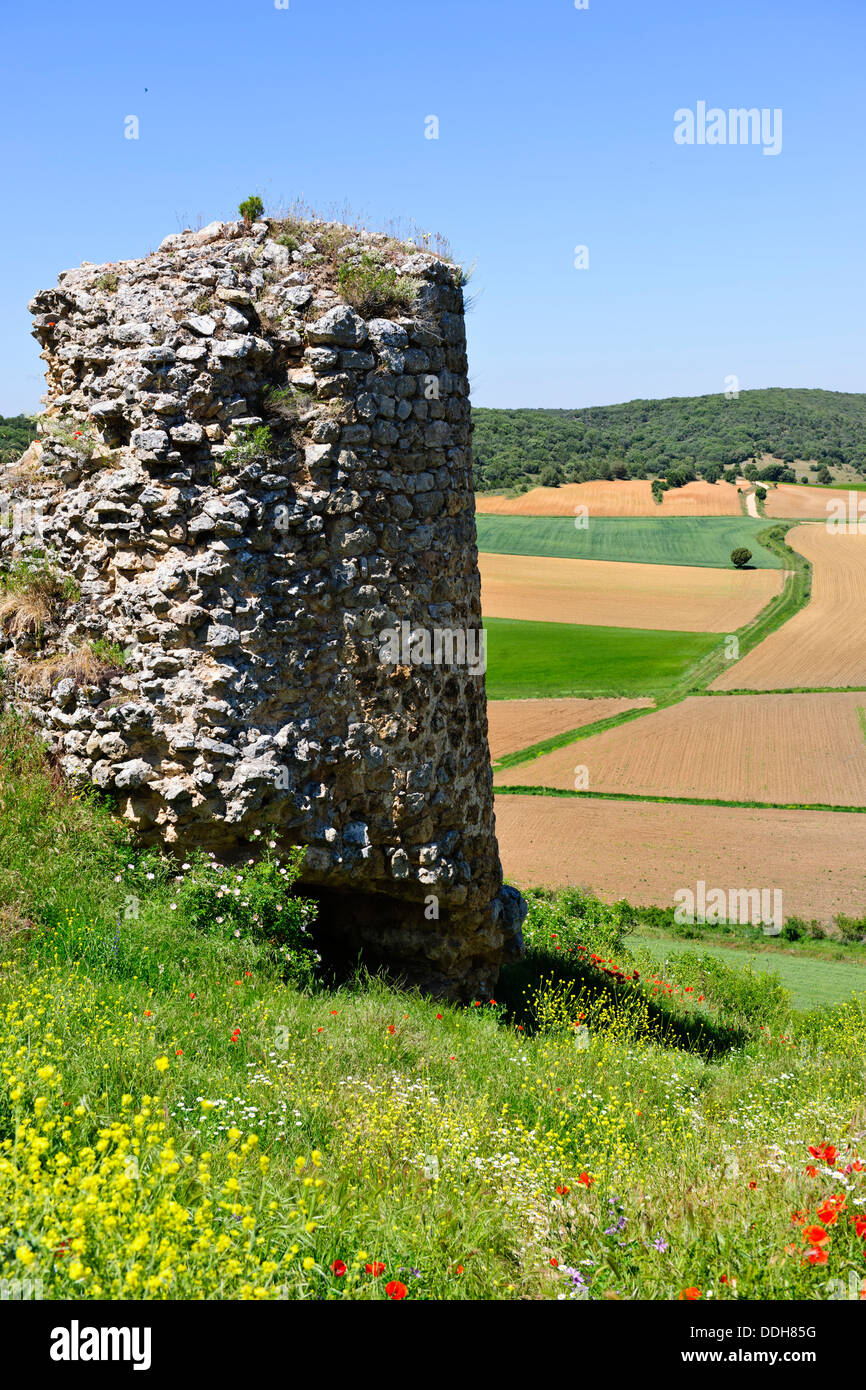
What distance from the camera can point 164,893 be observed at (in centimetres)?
694

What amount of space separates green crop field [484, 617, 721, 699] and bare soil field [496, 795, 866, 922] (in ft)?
42.7

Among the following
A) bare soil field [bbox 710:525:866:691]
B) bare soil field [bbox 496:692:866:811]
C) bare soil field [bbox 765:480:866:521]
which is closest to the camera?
bare soil field [bbox 496:692:866:811]

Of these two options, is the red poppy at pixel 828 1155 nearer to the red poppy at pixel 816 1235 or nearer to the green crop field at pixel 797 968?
the red poppy at pixel 816 1235

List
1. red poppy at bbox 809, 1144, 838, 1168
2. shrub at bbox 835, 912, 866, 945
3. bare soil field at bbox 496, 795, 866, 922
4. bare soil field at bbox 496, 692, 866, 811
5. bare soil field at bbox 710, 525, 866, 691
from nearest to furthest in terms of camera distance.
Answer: red poppy at bbox 809, 1144, 838, 1168, shrub at bbox 835, 912, 866, 945, bare soil field at bbox 496, 795, 866, 922, bare soil field at bbox 496, 692, 866, 811, bare soil field at bbox 710, 525, 866, 691

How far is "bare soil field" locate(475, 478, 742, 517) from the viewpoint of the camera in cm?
6844

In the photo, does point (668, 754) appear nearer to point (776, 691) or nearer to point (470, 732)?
point (776, 691)

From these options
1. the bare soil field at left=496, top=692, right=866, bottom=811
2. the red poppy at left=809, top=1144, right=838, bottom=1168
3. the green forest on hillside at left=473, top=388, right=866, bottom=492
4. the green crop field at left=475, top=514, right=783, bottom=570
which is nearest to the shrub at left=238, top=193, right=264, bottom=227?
the red poppy at left=809, top=1144, right=838, bottom=1168

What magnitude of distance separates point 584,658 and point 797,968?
27.2 metres

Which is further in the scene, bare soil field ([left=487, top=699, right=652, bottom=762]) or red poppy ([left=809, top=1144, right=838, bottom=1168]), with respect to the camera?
bare soil field ([left=487, top=699, right=652, bottom=762])

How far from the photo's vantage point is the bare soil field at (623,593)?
49062mm

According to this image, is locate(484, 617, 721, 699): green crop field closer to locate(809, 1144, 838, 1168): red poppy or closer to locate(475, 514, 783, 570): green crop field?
locate(475, 514, 783, 570): green crop field

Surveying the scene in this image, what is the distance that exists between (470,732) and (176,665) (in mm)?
2828

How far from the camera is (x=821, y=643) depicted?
42469 millimetres
